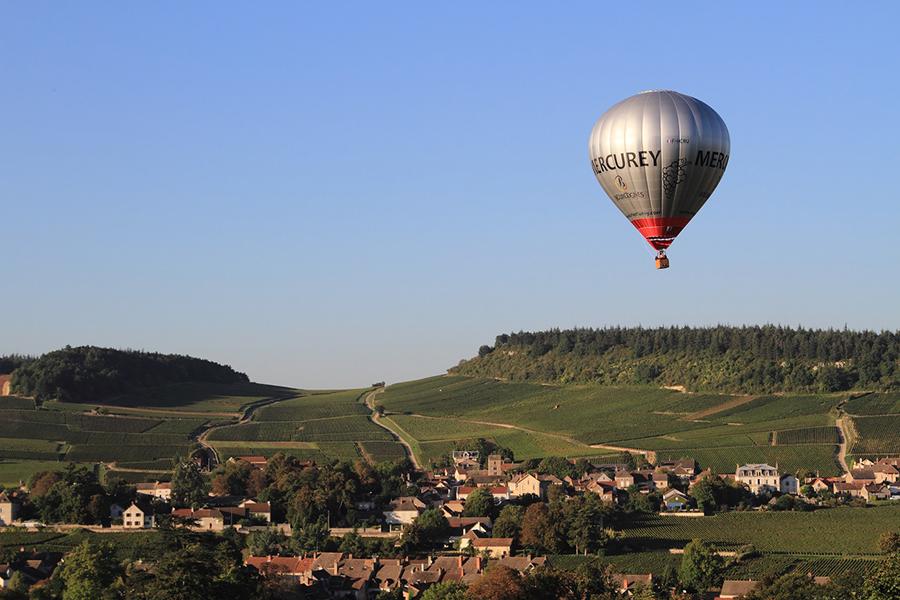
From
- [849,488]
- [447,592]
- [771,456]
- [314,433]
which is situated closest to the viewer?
[447,592]

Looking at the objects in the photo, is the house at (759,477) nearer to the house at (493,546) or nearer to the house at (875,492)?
the house at (875,492)

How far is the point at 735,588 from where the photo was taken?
179 ft

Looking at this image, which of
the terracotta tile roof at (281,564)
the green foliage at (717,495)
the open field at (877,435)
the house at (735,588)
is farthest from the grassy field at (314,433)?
the house at (735,588)

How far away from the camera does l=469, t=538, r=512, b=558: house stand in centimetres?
6353

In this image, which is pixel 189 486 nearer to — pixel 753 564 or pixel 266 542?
pixel 266 542

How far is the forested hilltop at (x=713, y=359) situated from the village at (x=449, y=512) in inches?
987

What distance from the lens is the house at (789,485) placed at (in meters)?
82.0

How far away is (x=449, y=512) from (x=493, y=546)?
9547 mm

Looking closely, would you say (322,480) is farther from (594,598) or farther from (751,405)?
(751,405)

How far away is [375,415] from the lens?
123375 millimetres

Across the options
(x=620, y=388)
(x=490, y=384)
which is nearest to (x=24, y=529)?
(x=620, y=388)

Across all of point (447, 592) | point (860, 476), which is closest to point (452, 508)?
point (447, 592)

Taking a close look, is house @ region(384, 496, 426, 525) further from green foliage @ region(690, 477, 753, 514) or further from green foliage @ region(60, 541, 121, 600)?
green foliage @ region(60, 541, 121, 600)

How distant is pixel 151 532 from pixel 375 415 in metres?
56.5
